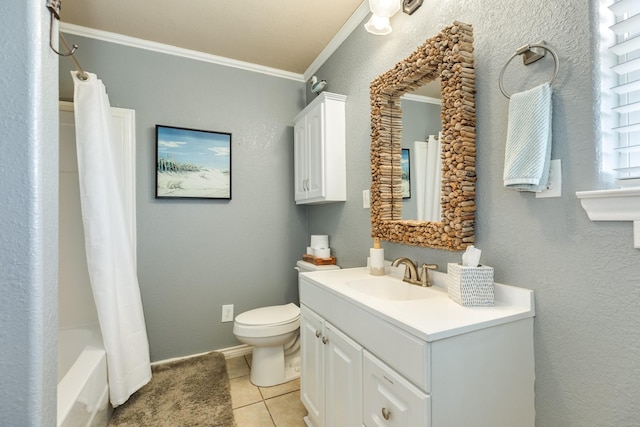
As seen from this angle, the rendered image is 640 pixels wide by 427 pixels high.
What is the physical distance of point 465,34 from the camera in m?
1.16

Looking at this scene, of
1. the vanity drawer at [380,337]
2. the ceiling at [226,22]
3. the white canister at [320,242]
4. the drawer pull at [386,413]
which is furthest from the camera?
the white canister at [320,242]

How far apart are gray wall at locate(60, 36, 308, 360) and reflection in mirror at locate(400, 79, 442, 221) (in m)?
1.32

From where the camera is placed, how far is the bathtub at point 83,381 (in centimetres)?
117

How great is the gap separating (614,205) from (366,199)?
3.85 feet

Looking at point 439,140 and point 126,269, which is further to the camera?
point 126,269

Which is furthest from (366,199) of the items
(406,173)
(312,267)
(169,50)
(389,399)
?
(169,50)

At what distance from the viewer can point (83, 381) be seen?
50.9 inches

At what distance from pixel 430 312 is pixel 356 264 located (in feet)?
3.27

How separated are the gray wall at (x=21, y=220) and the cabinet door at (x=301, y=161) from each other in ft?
5.32

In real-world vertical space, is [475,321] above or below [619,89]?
below

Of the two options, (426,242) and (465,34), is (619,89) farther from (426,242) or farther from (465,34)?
(426,242)

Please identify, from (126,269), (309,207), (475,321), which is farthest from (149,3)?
(475,321)

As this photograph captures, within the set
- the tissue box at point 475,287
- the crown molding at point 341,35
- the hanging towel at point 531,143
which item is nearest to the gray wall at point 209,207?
the crown molding at point 341,35

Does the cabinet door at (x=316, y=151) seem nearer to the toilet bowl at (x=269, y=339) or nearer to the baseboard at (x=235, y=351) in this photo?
the toilet bowl at (x=269, y=339)
